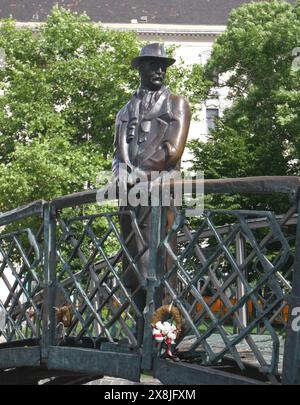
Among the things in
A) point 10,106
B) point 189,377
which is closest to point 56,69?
point 10,106

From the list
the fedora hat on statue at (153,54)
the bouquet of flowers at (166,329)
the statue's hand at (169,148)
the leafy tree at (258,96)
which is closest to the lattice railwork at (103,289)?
the bouquet of flowers at (166,329)

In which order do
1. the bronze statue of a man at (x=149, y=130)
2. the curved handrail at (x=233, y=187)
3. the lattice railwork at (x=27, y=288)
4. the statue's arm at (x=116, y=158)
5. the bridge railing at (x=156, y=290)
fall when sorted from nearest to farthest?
1. the curved handrail at (x=233, y=187)
2. the bridge railing at (x=156, y=290)
3. the bronze statue of a man at (x=149, y=130)
4. the statue's arm at (x=116, y=158)
5. the lattice railwork at (x=27, y=288)

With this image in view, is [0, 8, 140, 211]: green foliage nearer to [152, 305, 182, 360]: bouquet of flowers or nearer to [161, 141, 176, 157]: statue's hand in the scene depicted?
[161, 141, 176, 157]: statue's hand

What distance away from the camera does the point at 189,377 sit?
596cm

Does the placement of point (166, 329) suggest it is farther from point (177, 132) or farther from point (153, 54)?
point (153, 54)

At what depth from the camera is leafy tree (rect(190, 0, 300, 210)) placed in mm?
32562

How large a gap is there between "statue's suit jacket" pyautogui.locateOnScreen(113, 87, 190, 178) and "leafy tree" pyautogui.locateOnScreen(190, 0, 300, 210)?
2438 centimetres

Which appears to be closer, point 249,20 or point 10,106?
point 10,106

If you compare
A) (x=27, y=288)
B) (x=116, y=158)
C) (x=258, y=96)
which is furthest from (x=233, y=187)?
(x=258, y=96)

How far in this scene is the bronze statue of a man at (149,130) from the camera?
24.0 ft

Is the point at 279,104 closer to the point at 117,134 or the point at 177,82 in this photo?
the point at 177,82

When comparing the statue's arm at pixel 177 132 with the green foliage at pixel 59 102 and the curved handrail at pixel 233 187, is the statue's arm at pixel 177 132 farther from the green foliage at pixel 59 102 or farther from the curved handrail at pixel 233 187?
the green foliage at pixel 59 102

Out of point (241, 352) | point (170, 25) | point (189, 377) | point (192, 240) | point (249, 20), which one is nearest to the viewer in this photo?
point (189, 377)
